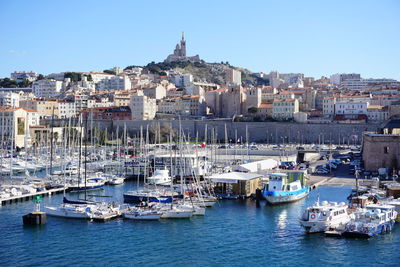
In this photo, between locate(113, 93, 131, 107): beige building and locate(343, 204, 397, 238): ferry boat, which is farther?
locate(113, 93, 131, 107): beige building

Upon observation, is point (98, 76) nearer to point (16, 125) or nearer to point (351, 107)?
point (16, 125)

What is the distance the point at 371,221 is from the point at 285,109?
160 ft

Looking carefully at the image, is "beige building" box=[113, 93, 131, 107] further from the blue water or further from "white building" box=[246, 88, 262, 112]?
the blue water

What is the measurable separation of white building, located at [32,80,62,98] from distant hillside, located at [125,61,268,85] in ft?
81.3

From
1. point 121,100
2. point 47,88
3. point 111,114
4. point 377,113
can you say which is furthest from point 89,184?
point 47,88

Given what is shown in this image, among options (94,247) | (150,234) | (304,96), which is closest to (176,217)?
(150,234)

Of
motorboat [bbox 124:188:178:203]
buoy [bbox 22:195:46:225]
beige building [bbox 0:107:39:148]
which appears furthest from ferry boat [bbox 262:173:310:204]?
beige building [bbox 0:107:39:148]

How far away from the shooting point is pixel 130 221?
22.4 metres

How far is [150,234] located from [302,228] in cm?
587

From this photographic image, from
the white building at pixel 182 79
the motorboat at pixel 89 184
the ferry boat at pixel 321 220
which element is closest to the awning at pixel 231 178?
the motorboat at pixel 89 184

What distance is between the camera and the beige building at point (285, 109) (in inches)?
2667

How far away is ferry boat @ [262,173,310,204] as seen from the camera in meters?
25.7

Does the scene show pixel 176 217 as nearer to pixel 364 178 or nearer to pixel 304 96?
pixel 364 178

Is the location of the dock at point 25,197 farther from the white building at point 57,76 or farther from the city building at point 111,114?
the white building at point 57,76
